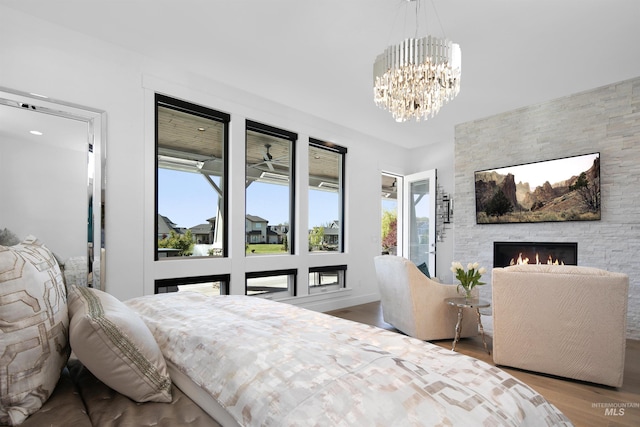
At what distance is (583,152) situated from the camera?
4074 mm

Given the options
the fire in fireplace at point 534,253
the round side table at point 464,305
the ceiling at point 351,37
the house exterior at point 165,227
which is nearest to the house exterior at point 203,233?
the house exterior at point 165,227

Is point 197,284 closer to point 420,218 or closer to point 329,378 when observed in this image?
point 329,378

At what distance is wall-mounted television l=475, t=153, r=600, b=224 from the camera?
3975 mm

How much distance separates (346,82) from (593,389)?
137 inches

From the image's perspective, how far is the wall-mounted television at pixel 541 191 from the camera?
13.0ft

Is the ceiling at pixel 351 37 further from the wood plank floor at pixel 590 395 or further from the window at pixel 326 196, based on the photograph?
the wood plank floor at pixel 590 395

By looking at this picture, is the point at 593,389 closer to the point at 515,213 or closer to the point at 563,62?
the point at 515,213

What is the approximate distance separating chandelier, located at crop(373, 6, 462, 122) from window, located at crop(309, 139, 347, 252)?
2431mm

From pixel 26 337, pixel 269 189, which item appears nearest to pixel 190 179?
pixel 269 189

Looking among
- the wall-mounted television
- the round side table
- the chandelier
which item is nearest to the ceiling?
the chandelier

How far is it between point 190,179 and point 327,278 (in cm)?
244

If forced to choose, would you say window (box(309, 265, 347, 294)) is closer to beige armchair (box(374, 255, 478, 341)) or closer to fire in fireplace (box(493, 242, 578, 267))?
beige armchair (box(374, 255, 478, 341))

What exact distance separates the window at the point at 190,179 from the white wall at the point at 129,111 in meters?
0.13

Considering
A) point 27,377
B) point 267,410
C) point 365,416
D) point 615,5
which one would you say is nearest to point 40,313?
point 27,377
